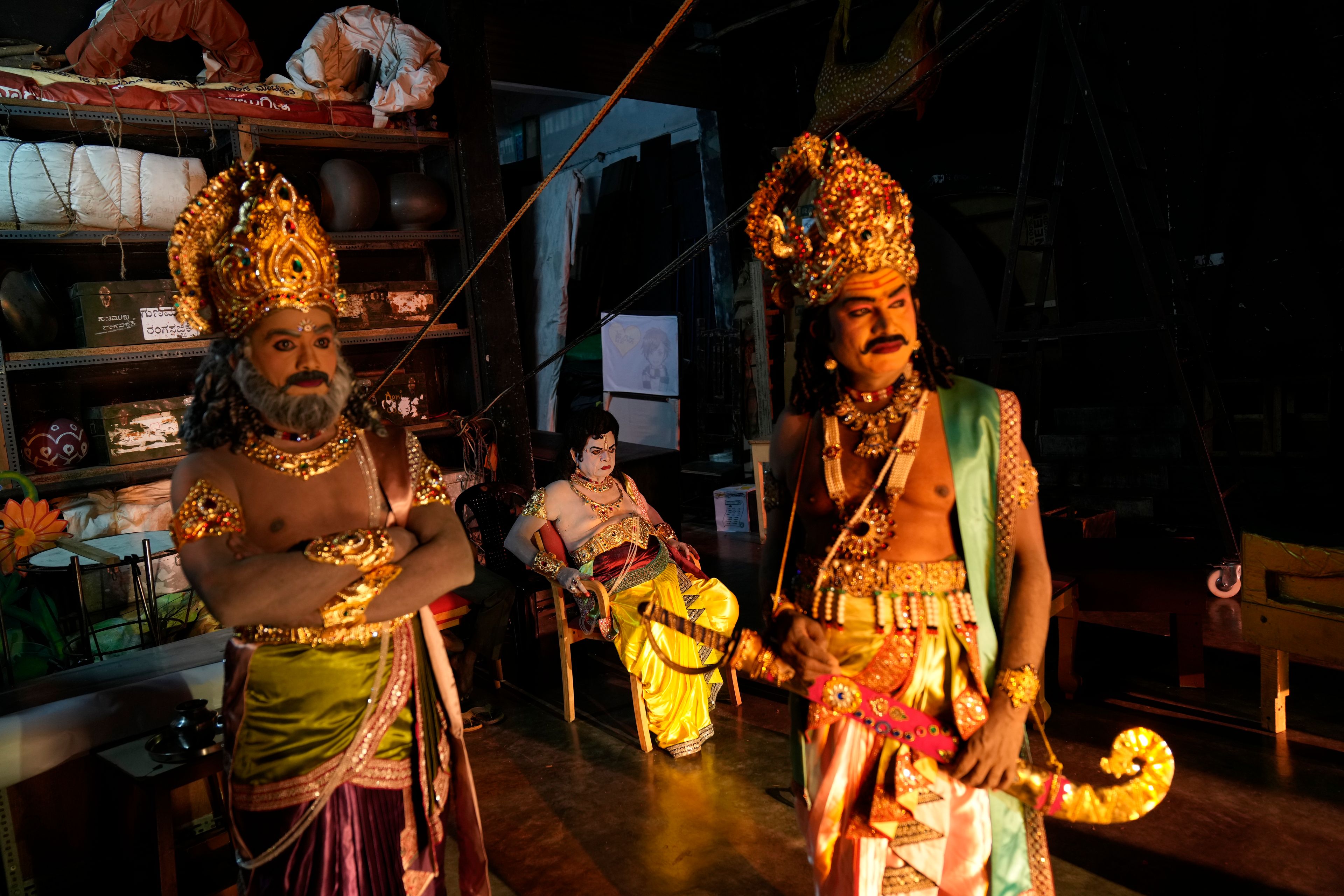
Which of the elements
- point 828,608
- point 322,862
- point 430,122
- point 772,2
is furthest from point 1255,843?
point 772,2

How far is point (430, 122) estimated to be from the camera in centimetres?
569

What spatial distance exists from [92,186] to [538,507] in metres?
2.72

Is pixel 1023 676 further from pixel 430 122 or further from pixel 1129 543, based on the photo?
pixel 430 122

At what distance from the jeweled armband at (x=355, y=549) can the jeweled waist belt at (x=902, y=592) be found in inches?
40.7

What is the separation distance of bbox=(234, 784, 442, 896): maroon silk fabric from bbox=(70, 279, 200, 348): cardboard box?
3201mm

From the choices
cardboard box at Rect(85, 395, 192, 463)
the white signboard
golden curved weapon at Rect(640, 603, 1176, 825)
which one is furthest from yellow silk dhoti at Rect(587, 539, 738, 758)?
the white signboard

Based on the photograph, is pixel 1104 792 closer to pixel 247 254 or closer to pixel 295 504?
pixel 295 504

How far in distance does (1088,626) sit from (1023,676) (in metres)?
3.64

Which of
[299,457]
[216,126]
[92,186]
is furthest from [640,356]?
[299,457]

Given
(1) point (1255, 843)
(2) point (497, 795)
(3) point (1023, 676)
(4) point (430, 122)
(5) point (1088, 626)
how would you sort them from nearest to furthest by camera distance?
(3) point (1023, 676), (1) point (1255, 843), (2) point (497, 795), (5) point (1088, 626), (4) point (430, 122)

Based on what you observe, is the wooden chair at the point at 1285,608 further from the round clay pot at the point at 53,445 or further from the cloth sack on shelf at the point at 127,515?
the round clay pot at the point at 53,445

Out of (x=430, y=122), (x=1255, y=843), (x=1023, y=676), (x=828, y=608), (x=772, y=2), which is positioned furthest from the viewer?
(x=772, y=2)

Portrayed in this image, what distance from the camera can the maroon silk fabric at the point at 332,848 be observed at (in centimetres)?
215

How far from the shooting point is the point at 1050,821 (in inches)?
130
